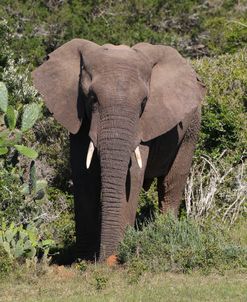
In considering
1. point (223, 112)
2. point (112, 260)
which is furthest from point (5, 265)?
point (223, 112)

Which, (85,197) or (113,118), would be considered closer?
(113,118)

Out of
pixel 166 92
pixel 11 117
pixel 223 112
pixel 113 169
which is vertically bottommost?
pixel 113 169

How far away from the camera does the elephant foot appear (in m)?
10.5

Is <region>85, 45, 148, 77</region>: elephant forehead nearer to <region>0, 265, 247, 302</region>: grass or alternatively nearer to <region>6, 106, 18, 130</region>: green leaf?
<region>6, 106, 18, 130</region>: green leaf

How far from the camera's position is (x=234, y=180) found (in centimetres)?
1479

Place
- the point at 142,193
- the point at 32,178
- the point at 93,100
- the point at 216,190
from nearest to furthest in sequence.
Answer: the point at 93,100 < the point at 32,178 < the point at 216,190 < the point at 142,193

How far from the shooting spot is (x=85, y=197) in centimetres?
1162

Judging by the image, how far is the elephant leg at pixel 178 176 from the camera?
43.3 ft

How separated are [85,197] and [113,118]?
4.46 feet

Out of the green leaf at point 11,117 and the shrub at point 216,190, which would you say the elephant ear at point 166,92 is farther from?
the shrub at point 216,190

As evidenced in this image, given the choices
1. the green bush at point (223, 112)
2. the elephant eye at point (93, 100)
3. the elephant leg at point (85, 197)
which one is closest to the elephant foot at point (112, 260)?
the elephant leg at point (85, 197)

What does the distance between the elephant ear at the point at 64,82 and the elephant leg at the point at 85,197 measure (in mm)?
240

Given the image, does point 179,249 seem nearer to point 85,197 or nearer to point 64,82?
point 85,197

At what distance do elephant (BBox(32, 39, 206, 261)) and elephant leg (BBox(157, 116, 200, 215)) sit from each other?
409 millimetres
